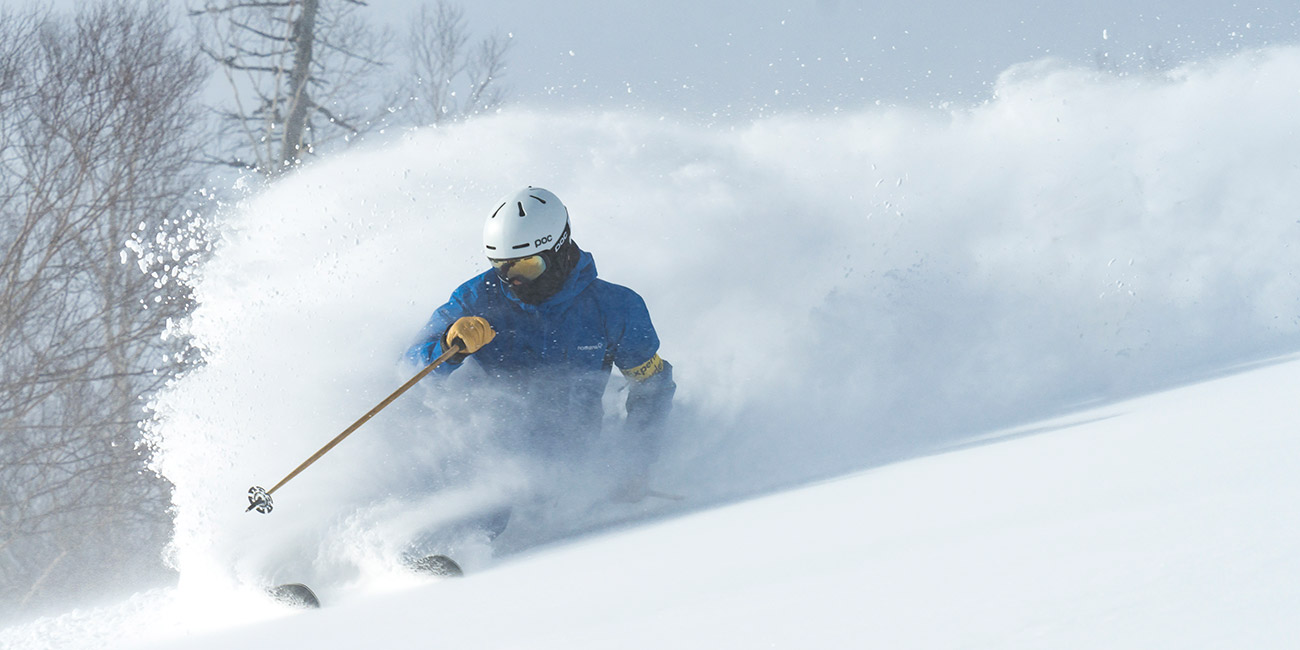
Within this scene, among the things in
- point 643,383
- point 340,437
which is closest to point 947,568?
point 340,437

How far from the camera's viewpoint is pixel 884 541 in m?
Result: 2.49

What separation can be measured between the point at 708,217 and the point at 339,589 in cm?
432

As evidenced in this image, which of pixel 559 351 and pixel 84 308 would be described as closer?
pixel 559 351

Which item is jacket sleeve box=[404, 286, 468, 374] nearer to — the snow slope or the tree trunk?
the snow slope

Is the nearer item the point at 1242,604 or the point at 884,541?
the point at 1242,604

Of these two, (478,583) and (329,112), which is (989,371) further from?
(329,112)

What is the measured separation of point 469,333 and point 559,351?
1.87ft

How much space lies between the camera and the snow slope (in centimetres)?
154

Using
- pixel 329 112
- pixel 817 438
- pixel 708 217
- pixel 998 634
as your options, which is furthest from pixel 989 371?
pixel 329 112

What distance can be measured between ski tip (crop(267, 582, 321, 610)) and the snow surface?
0.05m

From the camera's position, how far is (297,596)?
3.45 meters

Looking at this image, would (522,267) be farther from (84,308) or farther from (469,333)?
(84,308)

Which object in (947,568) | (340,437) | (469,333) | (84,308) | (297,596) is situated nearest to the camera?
(947,568)

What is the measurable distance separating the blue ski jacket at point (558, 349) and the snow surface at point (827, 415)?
0.68 feet
